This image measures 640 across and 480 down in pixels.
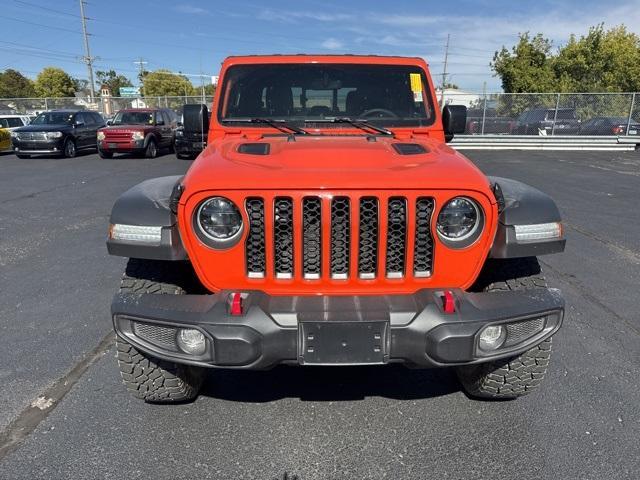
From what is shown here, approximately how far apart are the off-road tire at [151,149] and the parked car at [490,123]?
1270cm

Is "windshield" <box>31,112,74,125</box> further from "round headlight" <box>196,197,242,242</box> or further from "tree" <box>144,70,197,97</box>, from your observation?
"tree" <box>144,70,197,97</box>

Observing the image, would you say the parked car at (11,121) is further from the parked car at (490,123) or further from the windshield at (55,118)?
the parked car at (490,123)

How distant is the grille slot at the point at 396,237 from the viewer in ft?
7.49

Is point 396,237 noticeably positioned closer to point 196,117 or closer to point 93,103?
point 196,117

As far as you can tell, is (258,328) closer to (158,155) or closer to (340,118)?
(340,118)

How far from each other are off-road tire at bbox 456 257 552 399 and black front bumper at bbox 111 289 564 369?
0.41m

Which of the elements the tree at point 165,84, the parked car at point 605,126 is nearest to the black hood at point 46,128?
the parked car at point 605,126

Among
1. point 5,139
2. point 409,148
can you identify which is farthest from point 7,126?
point 409,148

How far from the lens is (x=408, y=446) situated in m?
2.55

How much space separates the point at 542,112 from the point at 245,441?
Result: 21.2 m

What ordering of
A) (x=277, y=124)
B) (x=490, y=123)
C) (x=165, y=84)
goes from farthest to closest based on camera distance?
(x=165, y=84), (x=490, y=123), (x=277, y=124)

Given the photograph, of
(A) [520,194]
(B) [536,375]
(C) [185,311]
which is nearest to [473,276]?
(A) [520,194]

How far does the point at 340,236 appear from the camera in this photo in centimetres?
231

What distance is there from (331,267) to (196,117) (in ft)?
6.68
